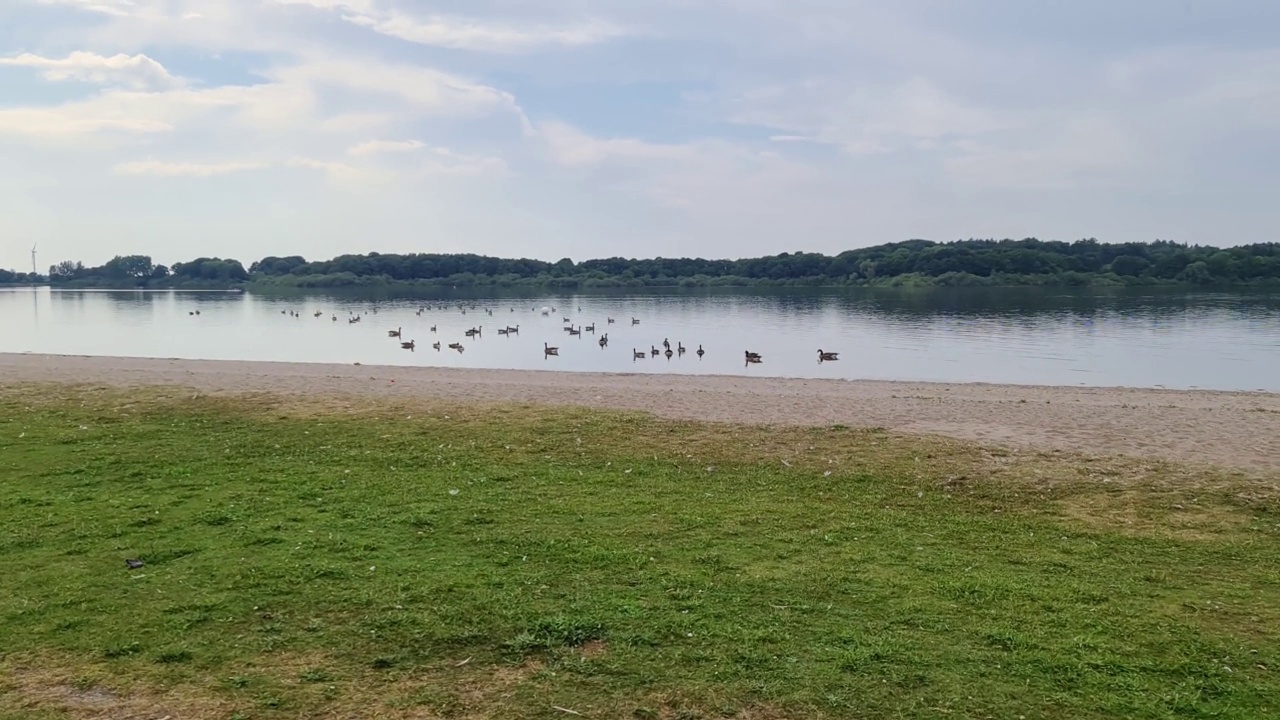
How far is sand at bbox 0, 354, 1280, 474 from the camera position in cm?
1411

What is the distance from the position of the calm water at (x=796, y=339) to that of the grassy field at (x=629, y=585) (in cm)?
2373

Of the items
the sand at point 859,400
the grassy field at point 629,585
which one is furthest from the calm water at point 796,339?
the grassy field at point 629,585

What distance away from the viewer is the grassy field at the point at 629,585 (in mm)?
5004

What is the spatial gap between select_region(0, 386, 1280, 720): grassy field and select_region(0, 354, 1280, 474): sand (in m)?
2.76

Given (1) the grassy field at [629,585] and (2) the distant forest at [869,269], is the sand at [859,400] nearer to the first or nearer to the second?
(1) the grassy field at [629,585]

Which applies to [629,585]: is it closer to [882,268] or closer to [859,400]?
[859,400]

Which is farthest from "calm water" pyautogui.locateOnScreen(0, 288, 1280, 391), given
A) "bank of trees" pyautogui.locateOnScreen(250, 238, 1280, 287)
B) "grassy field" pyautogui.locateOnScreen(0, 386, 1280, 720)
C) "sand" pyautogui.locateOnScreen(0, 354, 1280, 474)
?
"bank of trees" pyautogui.locateOnScreen(250, 238, 1280, 287)

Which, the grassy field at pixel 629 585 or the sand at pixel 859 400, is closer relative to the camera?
the grassy field at pixel 629 585

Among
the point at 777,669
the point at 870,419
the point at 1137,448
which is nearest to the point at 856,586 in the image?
the point at 777,669

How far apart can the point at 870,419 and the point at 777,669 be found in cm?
1140

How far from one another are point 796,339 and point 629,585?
4661cm

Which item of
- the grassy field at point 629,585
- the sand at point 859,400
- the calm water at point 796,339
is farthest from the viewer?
the calm water at point 796,339

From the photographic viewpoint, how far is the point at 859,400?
1962 cm

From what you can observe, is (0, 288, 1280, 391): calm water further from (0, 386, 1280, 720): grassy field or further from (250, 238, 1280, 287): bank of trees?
(250, 238, 1280, 287): bank of trees
